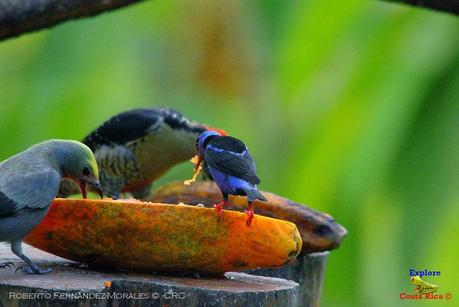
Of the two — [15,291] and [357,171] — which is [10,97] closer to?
[357,171]

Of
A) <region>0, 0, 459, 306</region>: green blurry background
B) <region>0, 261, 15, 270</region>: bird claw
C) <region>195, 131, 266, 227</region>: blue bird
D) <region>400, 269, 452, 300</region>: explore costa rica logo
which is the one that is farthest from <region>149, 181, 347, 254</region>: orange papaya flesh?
<region>0, 0, 459, 306</region>: green blurry background

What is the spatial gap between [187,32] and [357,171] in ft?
11.1

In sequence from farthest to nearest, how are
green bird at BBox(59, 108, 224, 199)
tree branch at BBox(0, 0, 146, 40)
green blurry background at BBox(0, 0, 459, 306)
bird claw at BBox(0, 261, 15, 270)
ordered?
green blurry background at BBox(0, 0, 459, 306)
green bird at BBox(59, 108, 224, 199)
tree branch at BBox(0, 0, 146, 40)
bird claw at BBox(0, 261, 15, 270)

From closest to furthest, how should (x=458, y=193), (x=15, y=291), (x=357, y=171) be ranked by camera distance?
(x=15, y=291) → (x=458, y=193) → (x=357, y=171)

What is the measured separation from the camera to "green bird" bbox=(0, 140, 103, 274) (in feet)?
10.7

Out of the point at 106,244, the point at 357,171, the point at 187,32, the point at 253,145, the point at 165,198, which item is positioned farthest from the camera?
the point at 187,32

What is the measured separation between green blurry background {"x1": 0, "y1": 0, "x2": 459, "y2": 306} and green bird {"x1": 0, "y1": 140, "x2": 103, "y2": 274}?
590 cm

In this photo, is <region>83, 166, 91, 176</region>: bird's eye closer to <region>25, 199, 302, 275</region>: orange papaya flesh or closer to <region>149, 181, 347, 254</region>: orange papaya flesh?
<region>25, 199, 302, 275</region>: orange papaya flesh

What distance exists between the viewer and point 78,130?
11.1m

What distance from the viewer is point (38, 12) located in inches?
168

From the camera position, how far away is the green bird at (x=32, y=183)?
3252 millimetres

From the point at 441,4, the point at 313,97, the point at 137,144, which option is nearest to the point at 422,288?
the point at 441,4

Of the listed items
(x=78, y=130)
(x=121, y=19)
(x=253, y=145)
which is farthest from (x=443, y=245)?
(x=121, y=19)

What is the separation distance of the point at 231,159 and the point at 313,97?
970 centimetres
